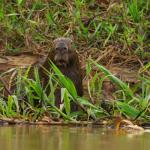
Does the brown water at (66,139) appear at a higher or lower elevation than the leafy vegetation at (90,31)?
lower

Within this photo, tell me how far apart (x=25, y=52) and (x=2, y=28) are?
1.62 feet

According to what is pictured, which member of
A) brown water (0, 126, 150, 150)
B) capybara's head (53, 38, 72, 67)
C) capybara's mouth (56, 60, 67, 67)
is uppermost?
capybara's head (53, 38, 72, 67)

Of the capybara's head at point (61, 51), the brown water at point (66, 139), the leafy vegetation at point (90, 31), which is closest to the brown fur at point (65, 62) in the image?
the capybara's head at point (61, 51)

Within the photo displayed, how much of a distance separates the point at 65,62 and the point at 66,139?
2.52 metres

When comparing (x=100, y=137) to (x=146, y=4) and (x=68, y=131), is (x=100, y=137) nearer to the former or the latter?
(x=68, y=131)

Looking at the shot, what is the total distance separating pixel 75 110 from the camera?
7344 mm

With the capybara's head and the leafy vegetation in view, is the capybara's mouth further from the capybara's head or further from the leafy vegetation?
the leafy vegetation

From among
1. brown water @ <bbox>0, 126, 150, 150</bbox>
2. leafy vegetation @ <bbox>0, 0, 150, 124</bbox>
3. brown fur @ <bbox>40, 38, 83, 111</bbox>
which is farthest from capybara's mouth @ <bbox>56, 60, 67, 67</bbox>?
brown water @ <bbox>0, 126, 150, 150</bbox>

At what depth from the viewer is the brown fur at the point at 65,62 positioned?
26.1ft

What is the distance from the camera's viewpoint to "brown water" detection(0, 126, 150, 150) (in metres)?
5.19

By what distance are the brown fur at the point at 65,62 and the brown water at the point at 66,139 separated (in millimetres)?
1503

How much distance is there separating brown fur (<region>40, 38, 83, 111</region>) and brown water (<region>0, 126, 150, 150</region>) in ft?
4.93

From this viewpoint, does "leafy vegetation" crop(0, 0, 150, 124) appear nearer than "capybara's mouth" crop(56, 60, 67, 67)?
No

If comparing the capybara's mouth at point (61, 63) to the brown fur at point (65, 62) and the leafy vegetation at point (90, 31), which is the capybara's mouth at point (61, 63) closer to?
the brown fur at point (65, 62)
